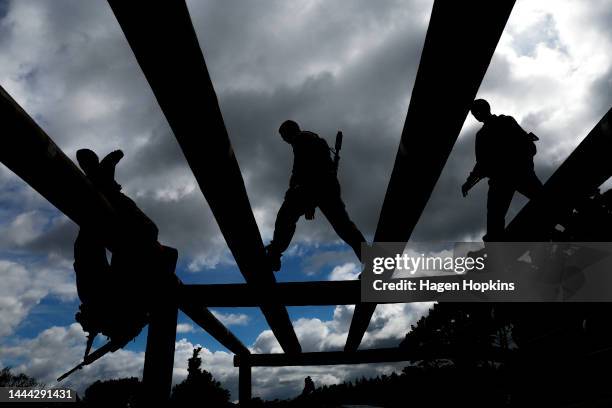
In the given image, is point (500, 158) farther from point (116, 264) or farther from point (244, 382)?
point (244, 382)

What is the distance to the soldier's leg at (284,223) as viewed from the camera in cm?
428

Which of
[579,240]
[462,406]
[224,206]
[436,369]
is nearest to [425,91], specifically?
[224,206]

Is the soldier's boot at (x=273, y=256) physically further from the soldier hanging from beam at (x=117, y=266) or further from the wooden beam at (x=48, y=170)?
the wooden beam at (x=48, y=170)

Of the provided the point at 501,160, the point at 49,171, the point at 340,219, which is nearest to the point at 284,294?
the point at 340,219

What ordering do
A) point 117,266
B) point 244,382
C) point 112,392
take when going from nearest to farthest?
point 117,266 → point 244,382 → point 112,392

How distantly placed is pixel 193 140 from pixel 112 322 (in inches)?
96.2

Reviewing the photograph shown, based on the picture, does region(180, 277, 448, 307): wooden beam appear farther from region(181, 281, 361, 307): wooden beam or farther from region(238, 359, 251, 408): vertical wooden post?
region(238, 359, 251, 408): vertical wooden post

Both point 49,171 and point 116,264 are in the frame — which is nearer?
point 49,171

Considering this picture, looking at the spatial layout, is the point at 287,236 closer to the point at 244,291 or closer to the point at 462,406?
the point at 244,291

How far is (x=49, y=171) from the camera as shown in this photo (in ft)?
7.48

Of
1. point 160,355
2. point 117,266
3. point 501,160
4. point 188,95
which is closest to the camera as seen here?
point 188,95

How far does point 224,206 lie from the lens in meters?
3.22

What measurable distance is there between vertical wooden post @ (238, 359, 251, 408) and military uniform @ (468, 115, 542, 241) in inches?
353

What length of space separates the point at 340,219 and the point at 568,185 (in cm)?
210
